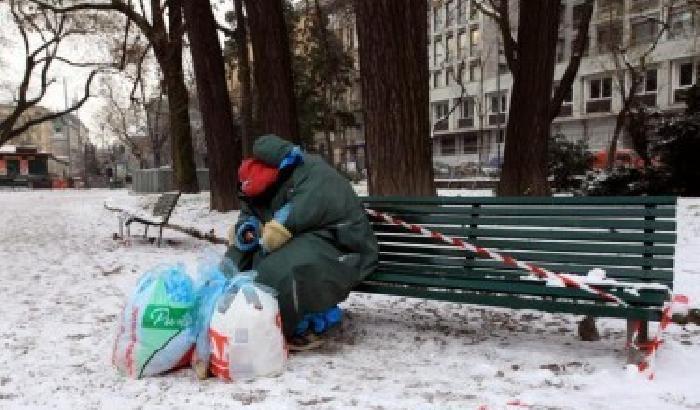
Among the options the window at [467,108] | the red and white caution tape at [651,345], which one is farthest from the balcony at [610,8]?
the red and white caution tape at [651,345]

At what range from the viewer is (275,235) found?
4219 mm

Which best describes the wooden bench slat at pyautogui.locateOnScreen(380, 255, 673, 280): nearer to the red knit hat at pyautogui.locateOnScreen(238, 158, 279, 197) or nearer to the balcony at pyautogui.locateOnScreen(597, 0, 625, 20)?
the red knit hat at pyautogui.locateOnScreen(238, 158, 279, 197)

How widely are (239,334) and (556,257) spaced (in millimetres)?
1968

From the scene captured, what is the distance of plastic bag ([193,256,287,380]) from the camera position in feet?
12.4

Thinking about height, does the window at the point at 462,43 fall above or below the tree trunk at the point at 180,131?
above

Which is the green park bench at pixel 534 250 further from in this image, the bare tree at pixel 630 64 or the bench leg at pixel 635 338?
the bare tree at pixel 630 64

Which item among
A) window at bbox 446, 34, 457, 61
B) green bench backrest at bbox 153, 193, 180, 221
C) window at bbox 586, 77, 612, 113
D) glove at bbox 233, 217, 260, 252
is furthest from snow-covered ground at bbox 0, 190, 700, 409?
window at bbox 446, 34, 457, 61

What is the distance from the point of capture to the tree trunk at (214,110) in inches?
546

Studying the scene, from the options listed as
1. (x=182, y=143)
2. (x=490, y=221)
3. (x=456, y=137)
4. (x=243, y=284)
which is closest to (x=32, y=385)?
(x=243, y=284)

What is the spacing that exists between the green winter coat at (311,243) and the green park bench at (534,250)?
1.12 ft

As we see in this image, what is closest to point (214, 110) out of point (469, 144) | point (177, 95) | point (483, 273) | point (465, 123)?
point (177, 95)

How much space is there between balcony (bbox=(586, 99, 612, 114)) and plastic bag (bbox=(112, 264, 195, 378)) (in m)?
46.6

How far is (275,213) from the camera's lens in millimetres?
4461

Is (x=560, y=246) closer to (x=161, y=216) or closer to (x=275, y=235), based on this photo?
(x=275, y=235)
